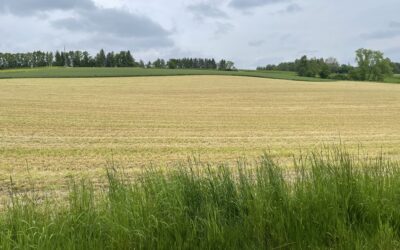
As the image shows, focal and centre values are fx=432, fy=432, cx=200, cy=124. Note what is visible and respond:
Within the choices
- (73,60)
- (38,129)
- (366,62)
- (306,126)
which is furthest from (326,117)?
(73,60)

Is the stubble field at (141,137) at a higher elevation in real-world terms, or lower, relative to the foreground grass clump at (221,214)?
lower

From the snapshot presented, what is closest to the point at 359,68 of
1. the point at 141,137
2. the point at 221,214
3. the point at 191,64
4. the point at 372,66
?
the point at 372,66

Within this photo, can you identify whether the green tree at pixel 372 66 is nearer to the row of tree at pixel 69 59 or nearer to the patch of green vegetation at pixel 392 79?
the patch of green vegetation at pixel 392 79

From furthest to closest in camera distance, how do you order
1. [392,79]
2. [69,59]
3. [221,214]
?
[69,59] < [392,79] < [221,214]

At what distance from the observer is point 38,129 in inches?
854

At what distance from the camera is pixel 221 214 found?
486cm

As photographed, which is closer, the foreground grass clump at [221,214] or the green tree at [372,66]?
the foreground grass clump at [221,214]

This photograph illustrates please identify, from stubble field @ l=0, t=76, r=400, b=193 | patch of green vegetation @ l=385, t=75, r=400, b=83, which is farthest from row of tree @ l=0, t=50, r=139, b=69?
stubble field @ l=0, t=76, r=400, b=193

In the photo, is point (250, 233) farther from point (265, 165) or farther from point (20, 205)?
point (20, 205)

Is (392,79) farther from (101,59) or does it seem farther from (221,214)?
(221,214)

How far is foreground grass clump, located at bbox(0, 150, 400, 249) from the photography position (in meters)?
4.33

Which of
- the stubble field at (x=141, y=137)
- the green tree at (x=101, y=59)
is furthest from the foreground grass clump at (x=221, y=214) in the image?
the green tree at (x=101, y=59)

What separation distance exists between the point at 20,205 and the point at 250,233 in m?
2.53

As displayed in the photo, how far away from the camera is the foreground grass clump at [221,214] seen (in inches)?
170
